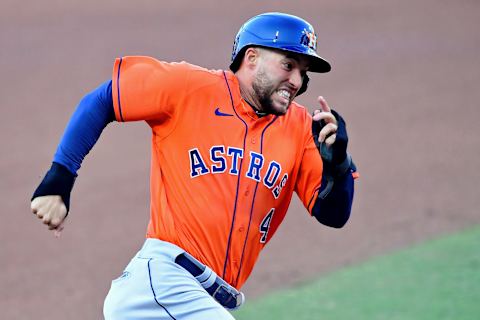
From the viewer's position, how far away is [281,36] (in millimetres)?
3486

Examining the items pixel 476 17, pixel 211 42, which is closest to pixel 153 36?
pixel 211 42

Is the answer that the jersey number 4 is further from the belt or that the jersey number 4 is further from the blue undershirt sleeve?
the blue undershirt sleeve

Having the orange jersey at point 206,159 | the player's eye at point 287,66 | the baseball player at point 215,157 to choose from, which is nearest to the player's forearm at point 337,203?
the baseball player at point 215,157

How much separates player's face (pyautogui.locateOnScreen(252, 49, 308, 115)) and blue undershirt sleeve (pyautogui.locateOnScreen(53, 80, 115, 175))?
60 centimetres

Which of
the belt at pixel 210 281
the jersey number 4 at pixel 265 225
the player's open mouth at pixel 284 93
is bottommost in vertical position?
the belt at pixel 210 281

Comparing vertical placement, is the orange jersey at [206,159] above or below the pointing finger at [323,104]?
below

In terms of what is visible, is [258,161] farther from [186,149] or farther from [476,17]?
[476,17]

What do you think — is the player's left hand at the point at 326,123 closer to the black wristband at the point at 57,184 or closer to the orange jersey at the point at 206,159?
the orange jersey at the point at 206,159

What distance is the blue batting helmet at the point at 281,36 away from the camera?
3.48 metres

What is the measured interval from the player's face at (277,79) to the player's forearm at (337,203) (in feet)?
1.17

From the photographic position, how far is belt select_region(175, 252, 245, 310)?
3416mm

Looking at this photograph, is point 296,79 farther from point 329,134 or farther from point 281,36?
point 329,134

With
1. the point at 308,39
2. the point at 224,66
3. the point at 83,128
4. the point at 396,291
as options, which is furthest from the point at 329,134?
the point at 224,66

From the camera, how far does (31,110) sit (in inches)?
424
